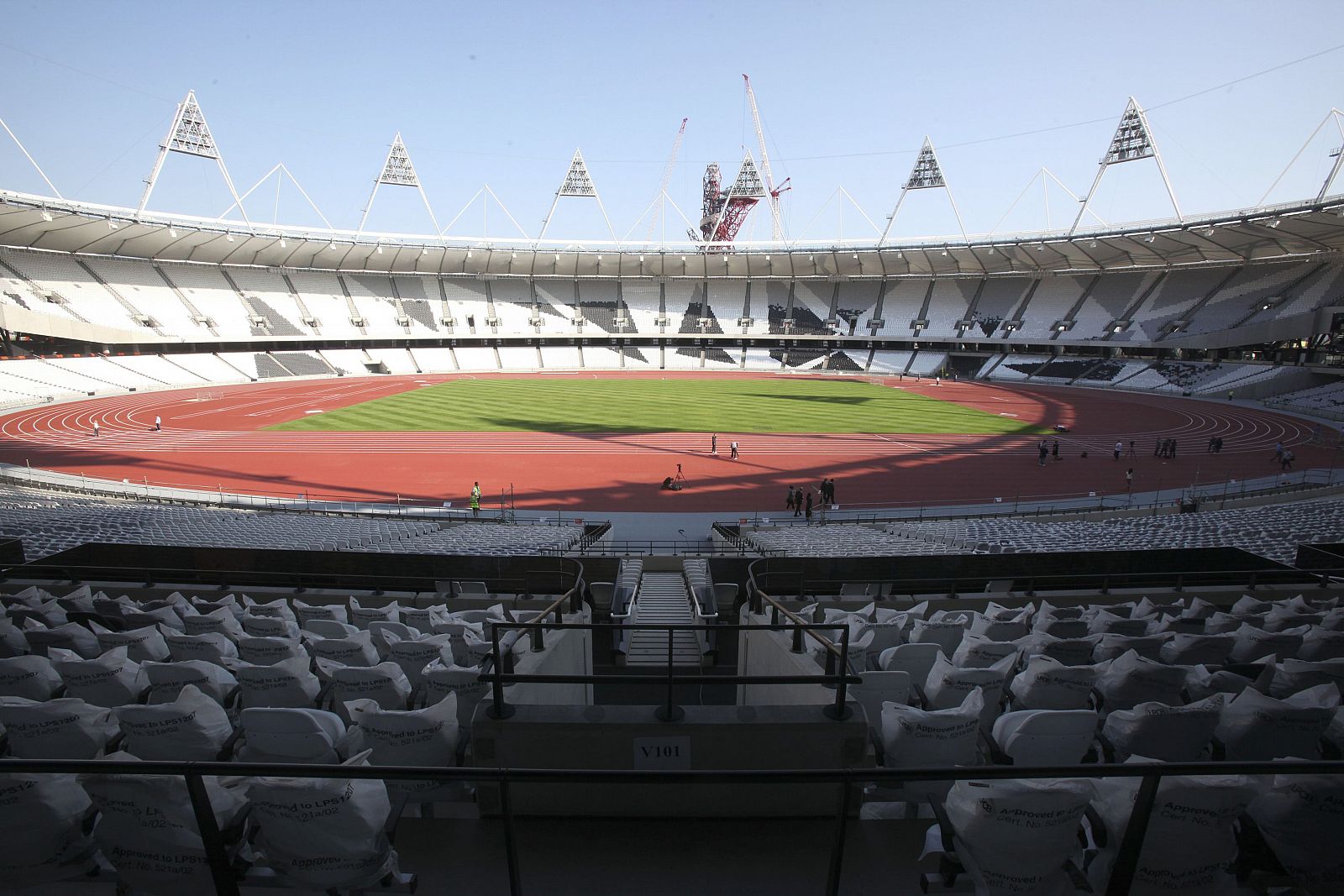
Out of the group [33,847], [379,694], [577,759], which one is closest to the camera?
[33,847]

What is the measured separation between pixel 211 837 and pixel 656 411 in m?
44.4

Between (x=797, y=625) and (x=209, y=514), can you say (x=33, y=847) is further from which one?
(x=209, y=514)

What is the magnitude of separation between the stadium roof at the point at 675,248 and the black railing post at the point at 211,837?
210ft

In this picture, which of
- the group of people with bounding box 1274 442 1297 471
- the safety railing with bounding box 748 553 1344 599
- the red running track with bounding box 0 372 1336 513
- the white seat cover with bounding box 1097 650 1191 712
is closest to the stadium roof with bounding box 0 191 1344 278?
the red running track with bounding box 0 372 1336 513

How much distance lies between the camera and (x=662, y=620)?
1077 centimetres

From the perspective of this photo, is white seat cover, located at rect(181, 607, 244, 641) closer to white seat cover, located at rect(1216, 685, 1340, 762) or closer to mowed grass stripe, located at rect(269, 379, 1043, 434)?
white seat cover, located at rect(1216, 685, 1340, 762)

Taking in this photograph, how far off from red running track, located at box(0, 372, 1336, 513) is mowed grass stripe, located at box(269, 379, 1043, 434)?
7.14 feet

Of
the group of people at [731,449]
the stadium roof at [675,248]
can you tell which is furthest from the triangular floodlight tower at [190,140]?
the group of people at [731,449]

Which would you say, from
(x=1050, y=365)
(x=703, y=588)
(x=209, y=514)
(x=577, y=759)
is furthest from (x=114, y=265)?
(x=1050, y=365)

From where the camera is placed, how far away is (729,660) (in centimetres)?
1006

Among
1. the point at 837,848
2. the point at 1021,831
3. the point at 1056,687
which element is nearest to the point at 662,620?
the point at 1056,687

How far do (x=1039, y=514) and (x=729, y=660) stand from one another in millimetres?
17534

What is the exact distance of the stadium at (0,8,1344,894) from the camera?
3082 millimetres

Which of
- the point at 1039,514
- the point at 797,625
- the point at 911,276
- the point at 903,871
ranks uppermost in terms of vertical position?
the point at 911,276
